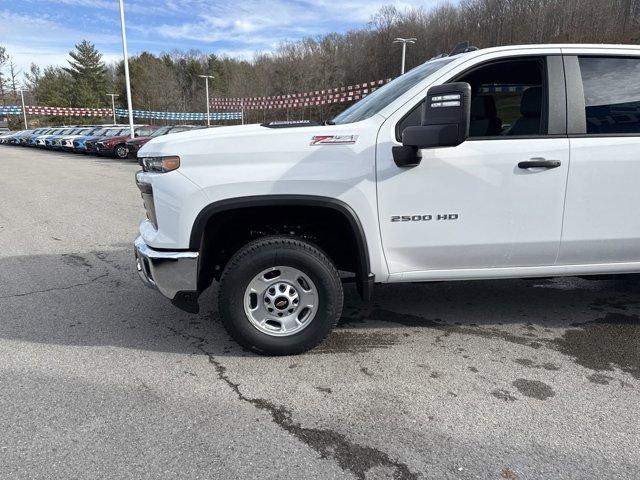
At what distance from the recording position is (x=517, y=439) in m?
2.55

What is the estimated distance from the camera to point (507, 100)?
11.8 ft

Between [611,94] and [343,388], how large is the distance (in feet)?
8.72

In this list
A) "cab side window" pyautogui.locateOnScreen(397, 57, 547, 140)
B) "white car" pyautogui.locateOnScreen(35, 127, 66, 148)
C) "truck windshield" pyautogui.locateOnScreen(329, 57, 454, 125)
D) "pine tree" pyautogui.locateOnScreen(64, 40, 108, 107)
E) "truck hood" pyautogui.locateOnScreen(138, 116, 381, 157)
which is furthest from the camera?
"pine tree" pyautogui.locateOnScreen(64, 40, 108, 107)

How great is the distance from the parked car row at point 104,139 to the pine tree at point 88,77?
169 ft

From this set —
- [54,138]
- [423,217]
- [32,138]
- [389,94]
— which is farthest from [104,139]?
[423,217]

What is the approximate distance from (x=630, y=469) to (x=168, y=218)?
284 centimetres

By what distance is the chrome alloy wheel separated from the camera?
10.9ft

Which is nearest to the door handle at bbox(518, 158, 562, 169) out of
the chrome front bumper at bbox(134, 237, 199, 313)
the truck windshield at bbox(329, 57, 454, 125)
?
the truck windshield at bbox(329, 57, 454, 125)

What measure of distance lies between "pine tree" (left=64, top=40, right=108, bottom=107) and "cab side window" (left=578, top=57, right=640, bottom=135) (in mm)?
86811

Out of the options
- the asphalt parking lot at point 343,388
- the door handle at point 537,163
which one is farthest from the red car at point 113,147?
the door handle at point 537,163

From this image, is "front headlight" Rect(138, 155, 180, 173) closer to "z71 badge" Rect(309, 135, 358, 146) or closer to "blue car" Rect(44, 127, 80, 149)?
"z71 badge" Rect(309, 135, 358, 146)

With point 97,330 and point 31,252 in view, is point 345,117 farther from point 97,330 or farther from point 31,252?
point 31,252

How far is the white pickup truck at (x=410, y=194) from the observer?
123 inches

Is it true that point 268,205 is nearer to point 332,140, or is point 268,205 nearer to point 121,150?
point 332,140
